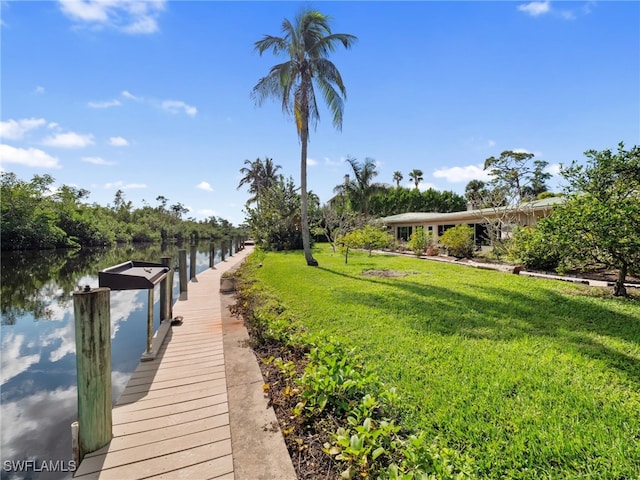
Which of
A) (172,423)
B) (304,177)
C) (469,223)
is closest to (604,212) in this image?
(172,423)

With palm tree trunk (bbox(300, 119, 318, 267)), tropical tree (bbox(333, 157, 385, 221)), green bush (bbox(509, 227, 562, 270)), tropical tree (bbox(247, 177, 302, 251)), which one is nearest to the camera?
green bush (bbox(509, 227, 562, 270))

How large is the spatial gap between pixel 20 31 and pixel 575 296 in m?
13.6

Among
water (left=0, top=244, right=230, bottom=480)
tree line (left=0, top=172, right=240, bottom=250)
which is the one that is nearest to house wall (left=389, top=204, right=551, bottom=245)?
water (left=0, top=244, right=230, bottom=480)

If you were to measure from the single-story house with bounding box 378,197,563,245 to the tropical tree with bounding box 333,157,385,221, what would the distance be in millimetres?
3207

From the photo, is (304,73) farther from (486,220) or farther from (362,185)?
(362,185)

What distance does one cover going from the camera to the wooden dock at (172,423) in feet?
7.21

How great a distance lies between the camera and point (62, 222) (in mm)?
29906

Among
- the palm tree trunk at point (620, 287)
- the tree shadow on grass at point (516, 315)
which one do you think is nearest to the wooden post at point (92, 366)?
the tree shadow on grass at point (516, 315)

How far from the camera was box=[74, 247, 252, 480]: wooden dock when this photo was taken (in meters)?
2.20

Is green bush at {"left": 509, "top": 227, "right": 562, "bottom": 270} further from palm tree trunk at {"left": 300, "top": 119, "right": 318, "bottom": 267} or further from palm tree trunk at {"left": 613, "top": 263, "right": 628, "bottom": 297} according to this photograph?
palm tree trunk at {"left": 300, "top": 119, "right": 318, "bottom": 267}

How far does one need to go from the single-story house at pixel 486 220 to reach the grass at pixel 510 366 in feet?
22.5

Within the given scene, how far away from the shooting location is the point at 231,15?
8.07 m

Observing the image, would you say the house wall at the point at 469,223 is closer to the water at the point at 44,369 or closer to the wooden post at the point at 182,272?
the wooden post at the point at 182,272

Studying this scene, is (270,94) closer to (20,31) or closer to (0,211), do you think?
(20,31)
